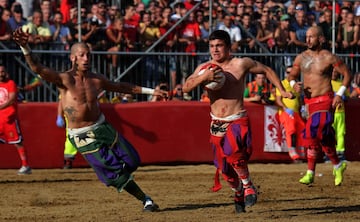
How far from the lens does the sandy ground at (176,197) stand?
1029 centimetres

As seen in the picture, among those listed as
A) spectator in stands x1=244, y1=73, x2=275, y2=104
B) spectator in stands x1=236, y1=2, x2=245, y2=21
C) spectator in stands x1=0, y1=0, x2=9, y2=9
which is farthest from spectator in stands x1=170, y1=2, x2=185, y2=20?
spectator in stands x1=0, y1=0, x2=9, y2=9

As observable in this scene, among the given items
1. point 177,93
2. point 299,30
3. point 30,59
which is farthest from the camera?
point 299,30

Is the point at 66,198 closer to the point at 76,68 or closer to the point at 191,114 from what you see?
the point at 76,68

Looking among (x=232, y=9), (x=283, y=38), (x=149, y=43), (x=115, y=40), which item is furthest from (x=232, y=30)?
(x=115, y=40)

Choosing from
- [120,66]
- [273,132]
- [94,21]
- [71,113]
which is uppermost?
[94,21]

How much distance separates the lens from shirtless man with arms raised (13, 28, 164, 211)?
10531 mm

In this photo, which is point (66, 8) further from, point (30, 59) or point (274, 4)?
point (30, 59)

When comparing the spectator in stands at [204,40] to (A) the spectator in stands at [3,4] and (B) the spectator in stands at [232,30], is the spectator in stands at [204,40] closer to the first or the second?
(B) the spectator in stands at [232,30]

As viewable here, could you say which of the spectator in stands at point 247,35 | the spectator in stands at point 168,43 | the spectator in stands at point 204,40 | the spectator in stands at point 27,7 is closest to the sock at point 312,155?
the spectator in stands at point 168,43

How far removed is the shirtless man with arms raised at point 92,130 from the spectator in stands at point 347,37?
9415mm

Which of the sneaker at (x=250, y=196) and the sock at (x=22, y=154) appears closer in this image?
the sneaker at (x=250, y=196)

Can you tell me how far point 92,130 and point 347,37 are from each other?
9940mm

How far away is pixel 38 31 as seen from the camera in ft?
56.9

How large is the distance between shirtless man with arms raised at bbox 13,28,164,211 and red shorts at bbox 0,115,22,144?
5463mm
